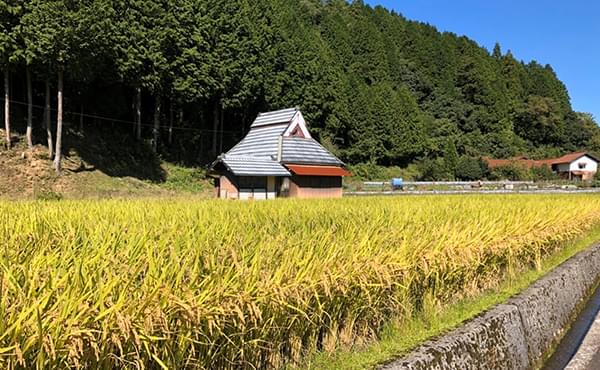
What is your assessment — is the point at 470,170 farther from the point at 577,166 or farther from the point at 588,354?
the point at 588,354

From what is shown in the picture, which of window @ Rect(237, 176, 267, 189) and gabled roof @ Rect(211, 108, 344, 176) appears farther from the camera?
gabled roof @ Rect(211, 108, 344, 176)

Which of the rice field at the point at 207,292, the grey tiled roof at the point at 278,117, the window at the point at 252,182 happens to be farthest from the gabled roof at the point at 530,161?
the rice field at the point at 207,292

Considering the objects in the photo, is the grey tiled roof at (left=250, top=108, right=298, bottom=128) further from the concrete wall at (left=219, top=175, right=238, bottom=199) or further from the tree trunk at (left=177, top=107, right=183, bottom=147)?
the tree trunk at (left=177, top=107, right=183, bottom=147)

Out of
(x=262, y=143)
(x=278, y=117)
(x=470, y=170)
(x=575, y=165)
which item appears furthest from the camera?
(x=575, y=165)

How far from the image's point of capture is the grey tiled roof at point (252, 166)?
17.2m

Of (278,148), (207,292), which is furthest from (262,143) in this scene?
(207,292)

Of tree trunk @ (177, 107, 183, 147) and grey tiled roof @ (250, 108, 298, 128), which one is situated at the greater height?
tree trunk @ (177, 107, 183, 147)

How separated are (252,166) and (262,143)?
15.1 ft

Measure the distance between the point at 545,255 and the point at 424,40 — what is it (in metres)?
62.0

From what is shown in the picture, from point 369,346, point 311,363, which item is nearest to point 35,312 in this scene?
point 311,363

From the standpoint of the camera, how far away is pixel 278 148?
2084 centimetres

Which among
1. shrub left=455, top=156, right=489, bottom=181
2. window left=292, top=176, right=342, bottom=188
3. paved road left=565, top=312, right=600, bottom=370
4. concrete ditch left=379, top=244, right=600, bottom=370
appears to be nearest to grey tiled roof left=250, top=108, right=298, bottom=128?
window left=292, top=176, right=342, bottom=188

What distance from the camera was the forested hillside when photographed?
1848 centimetres

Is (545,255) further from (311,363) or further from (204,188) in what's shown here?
(204,188)
